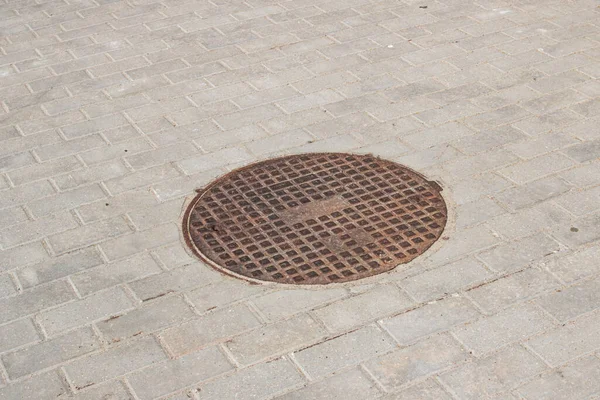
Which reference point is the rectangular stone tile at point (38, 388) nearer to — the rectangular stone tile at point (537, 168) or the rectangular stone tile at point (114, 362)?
the rectangular stone tile at point (114, 362)

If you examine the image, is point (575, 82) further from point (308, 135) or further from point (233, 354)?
point (233, 354)

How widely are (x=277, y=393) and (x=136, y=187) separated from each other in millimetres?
2271

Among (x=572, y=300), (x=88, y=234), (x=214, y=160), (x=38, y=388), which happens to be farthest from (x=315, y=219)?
(x=38, y=388)

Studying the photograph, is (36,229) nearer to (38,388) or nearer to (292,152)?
(38,388)

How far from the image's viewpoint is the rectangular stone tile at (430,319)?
16.2ft

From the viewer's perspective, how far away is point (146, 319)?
5.10 m

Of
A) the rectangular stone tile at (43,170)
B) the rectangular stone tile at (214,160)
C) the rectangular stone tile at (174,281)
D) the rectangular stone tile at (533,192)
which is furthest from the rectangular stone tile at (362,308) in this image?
the rectangular stone tile at (43,170)

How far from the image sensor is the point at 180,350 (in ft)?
16.0

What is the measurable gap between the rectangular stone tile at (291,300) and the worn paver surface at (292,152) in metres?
0.01

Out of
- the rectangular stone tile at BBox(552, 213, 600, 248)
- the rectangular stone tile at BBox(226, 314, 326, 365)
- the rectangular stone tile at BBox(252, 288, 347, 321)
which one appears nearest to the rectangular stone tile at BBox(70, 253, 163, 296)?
the rectangular stone tile at BBox(252, 288, 347, 321)

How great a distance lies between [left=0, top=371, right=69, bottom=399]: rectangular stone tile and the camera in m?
4.61

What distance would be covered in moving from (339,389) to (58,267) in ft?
6.43

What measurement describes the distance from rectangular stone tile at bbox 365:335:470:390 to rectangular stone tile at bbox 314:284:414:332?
0.31 m

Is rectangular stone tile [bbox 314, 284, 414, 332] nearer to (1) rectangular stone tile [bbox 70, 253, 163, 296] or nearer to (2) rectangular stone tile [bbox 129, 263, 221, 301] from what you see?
(2) rectangular stone tile [bbox 129, 263, 221, 301]
